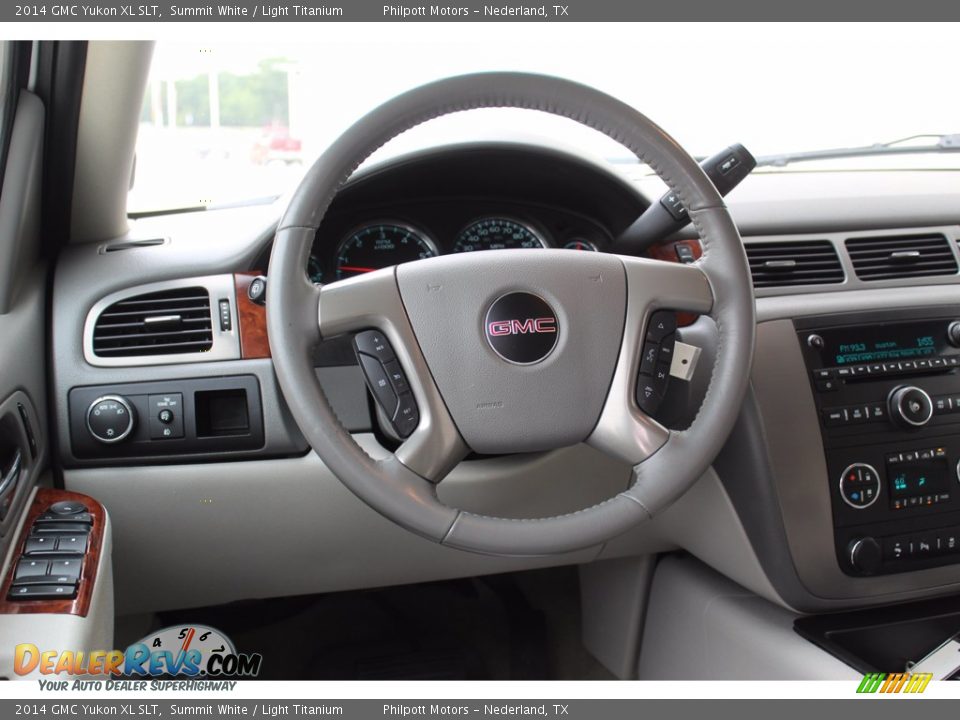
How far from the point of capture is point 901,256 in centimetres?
186

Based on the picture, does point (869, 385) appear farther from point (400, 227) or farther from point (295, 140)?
point (295, 140)

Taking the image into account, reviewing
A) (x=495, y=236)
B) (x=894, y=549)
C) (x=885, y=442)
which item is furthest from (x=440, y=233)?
(x=894, y=549)

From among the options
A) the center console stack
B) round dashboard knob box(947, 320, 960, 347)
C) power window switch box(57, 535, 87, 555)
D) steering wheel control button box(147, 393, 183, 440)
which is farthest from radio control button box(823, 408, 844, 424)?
power window switch box(57, 535, 87, 555)

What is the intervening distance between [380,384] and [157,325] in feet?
1.72

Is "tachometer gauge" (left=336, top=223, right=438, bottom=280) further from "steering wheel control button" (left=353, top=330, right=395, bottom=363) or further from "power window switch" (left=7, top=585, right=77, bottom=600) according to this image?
"power window switch" (left=7, top=585, right=77, bottom=600)

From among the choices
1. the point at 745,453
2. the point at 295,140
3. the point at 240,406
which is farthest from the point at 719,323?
the point at 295,140

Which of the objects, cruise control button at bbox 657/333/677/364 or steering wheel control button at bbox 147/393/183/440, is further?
steering wheel control button at bbox 147/393/183/440

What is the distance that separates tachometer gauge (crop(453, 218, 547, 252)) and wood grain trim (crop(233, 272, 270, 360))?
45 cm

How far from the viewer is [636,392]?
1.28 metres

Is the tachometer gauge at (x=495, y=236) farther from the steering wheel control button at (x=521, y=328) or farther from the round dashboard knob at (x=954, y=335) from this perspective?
the round dashboard knob at (x=954, y=335)

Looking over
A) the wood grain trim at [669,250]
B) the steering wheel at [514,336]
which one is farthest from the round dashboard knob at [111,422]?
the wood grain trim at [669,250]

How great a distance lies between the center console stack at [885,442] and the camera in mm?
1575

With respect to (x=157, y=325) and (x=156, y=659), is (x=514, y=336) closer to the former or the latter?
(x=157, y=325)

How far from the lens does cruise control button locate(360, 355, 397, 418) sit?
4.07 feet
